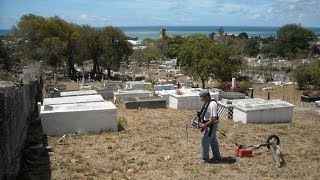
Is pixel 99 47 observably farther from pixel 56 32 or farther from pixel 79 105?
pixel 79 105

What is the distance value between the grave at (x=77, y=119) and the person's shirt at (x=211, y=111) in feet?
15.6

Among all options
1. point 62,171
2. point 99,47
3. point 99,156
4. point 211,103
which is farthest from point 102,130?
point 99,47

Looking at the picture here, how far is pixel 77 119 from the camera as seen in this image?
12.6m

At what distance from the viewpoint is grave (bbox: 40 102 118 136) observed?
40.7ft

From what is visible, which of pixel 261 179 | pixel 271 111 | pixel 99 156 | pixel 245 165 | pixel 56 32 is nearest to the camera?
pixel 261 179

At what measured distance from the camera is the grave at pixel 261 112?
50.8 feet

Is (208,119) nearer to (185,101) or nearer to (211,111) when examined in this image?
(211,111)

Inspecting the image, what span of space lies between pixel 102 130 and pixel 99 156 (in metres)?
2.83

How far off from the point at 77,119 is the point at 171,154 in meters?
3.80

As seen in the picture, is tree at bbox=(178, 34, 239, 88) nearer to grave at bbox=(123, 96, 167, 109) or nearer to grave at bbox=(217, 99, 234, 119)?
grave at bbox=(123, 96, 167, 109)

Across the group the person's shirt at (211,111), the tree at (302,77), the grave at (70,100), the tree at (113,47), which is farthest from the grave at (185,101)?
the tree at (113,47)

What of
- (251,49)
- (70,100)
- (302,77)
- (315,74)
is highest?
(70,100)

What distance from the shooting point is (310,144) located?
11672 millimetres

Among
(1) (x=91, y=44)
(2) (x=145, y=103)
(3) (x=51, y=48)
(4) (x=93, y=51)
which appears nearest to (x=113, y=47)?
(4) (x=93, y=51)
